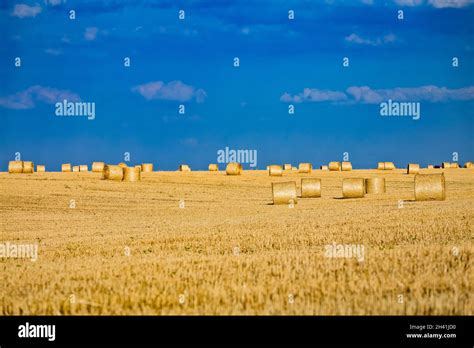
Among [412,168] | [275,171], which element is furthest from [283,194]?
[412,168]

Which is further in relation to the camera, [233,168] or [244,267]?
[233,168]

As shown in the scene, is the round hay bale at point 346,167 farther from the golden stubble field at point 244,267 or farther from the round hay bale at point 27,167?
the golden stubble field at point 244,267

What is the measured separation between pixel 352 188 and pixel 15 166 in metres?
26.7

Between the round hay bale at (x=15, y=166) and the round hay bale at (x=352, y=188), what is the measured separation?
26.3 m

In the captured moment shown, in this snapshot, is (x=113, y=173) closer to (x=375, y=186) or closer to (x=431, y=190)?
(x=375, y=186)

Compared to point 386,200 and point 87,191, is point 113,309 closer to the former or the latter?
point 386,200

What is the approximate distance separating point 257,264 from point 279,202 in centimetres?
1914
